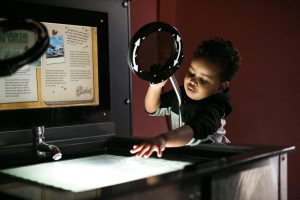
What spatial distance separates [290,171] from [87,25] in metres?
1.09

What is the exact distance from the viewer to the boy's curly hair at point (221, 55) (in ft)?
4.18

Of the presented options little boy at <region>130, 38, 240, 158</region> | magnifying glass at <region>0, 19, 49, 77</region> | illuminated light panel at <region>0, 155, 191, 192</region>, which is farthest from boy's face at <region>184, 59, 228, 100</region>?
magnifying glass at <region>0, 19, 49, 77</region>

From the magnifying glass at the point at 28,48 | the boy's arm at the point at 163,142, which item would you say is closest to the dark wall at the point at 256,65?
the boy's arm at the point at 163,142

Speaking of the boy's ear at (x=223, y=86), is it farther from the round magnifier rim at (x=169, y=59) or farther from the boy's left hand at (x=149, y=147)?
the boy's left hand at (x=149, y=147)

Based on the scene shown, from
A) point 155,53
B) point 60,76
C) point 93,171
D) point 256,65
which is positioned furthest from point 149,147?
point 256,65

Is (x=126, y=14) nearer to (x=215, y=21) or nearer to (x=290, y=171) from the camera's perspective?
(x=215, y=21)

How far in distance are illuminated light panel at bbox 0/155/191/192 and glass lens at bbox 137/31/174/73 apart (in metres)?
0.25

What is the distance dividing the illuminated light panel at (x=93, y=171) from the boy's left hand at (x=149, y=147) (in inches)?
2.1

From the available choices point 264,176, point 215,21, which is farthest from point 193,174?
point 215,21

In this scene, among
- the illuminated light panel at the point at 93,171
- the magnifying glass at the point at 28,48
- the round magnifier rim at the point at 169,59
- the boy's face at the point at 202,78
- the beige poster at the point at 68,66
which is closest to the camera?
the magnifying glass at the point at 28,48

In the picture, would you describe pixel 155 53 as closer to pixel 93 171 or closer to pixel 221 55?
pixel 221 55

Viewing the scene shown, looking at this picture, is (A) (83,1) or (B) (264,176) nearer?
(B) (264,176)

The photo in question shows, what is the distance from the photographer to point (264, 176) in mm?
1065

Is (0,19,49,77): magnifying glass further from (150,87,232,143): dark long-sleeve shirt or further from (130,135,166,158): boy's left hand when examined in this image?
(150,87,232,143): dark long-sleeve shirt
